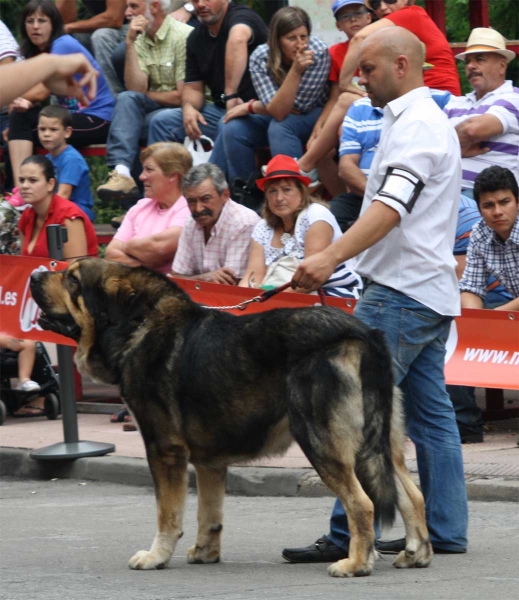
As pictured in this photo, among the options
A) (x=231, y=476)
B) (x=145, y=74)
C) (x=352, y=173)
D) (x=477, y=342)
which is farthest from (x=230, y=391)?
(x=145, y=74)

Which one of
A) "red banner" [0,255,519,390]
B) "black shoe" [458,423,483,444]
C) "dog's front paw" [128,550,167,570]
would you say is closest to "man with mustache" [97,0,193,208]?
"red banner" [0,255,519,390]

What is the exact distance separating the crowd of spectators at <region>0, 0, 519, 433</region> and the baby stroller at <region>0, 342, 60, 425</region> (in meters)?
0.96

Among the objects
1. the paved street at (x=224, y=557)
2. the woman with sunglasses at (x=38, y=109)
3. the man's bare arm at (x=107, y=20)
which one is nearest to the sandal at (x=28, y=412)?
the woman with sunglasses at (x=38, y=109)

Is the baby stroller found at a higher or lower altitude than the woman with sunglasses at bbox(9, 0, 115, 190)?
lower

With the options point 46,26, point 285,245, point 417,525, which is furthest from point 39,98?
point 417,525

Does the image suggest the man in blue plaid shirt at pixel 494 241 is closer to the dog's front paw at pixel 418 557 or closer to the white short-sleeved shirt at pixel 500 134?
the white short-sleeved shirt at pixel 500 134

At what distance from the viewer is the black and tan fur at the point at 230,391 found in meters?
5.18

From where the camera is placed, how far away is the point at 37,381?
10727 millimetres

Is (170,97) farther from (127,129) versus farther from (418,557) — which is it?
(418,557)

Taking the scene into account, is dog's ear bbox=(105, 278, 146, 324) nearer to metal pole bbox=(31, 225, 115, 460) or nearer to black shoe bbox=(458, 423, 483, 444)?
metal pole bbox=(31, 225, 115, 460)

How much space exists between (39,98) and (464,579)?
8235 mm

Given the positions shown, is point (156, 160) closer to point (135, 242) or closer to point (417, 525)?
point (135, 242)

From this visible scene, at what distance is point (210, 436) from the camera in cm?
552

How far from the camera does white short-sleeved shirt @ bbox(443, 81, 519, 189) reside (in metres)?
9.02
